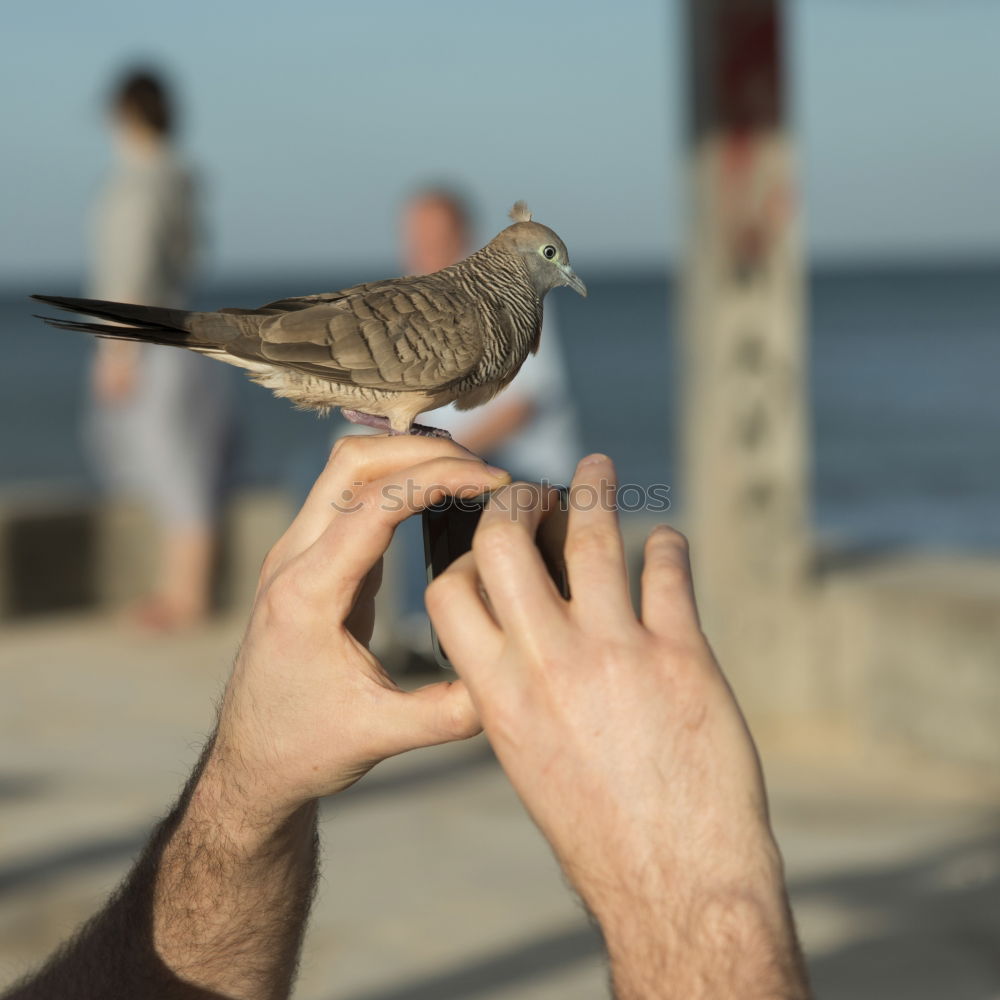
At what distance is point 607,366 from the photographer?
47812mm

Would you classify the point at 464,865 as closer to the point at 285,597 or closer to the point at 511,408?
the point at 511,408

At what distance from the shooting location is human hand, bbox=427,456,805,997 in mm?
1400

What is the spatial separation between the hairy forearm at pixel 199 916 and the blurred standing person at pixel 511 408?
7.75ft

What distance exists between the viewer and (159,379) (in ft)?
20.5

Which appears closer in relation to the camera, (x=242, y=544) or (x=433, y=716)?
(x=433, y=716)

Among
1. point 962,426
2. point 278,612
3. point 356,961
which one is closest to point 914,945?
point 356,961

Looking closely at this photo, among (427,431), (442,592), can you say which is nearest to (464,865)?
(427,431)

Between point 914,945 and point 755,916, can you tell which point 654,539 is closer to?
point 755,916

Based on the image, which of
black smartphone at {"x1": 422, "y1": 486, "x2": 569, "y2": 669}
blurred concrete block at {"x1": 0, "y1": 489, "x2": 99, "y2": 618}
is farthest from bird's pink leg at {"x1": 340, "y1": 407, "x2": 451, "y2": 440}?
blurred concrete block at {"x1": 0, "y1": 489, "x2": 99, "y2": 618}

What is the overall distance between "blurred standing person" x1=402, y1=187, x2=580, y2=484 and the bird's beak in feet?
7.56

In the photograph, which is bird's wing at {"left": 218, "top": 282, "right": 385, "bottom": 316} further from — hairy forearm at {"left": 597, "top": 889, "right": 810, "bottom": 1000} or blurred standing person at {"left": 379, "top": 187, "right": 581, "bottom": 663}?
blurred standing person at {"left": 379, "top": 187, "right": 581, "bottom": 663}

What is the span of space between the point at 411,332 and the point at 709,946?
90cm

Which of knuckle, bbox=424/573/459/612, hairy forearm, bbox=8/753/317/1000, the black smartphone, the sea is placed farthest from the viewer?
the sea

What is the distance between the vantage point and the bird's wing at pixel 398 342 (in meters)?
1.84
